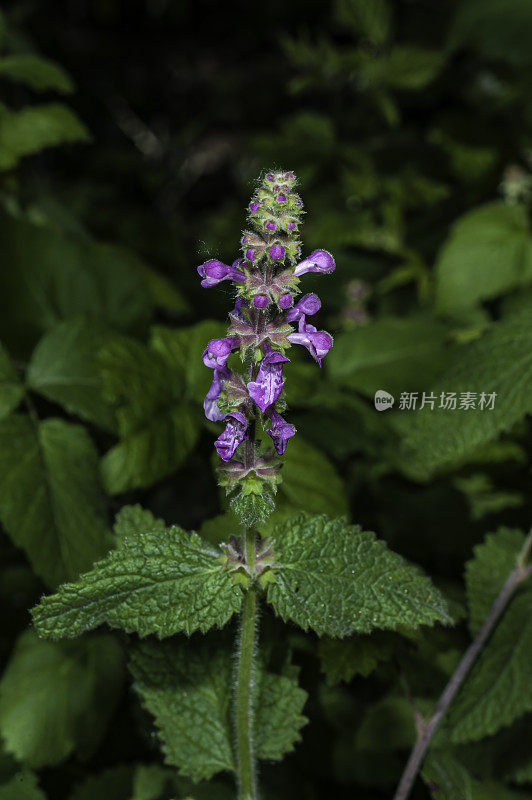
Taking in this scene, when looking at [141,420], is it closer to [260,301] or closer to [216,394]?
[216,394]

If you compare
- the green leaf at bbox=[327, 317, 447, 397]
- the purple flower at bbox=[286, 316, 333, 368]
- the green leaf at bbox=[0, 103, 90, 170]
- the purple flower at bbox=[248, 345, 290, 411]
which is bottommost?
the purple flower at bbox=[248, 345, 290, 411]

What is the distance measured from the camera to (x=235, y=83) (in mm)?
7320

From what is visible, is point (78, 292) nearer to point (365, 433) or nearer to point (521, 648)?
point (365, 433)

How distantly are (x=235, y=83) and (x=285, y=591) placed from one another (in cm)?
667

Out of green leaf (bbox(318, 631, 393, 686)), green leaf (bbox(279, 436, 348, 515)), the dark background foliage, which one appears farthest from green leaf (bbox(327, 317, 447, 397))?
green leaf (bbox(318, 631, 393, 686))

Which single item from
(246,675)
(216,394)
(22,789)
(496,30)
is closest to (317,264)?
(216,394)

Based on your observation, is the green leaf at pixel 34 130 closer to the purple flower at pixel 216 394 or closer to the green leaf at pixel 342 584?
the purple flower at pixel 216 394

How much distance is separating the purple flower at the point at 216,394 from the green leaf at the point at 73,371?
1008 millimetres

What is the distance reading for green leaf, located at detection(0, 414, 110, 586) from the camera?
214 cm

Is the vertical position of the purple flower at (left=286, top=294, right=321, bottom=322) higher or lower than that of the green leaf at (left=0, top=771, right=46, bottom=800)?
higher

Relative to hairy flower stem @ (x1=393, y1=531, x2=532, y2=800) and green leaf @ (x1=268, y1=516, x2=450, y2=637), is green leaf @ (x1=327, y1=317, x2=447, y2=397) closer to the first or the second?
hairy flower stem @ (x1=393, y1=531, x2=532, y2=800)

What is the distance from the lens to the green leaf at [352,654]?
6.48 feet

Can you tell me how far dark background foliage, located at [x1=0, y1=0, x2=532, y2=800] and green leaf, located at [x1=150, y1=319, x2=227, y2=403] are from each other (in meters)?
0.01

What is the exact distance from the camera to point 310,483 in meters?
2.35
